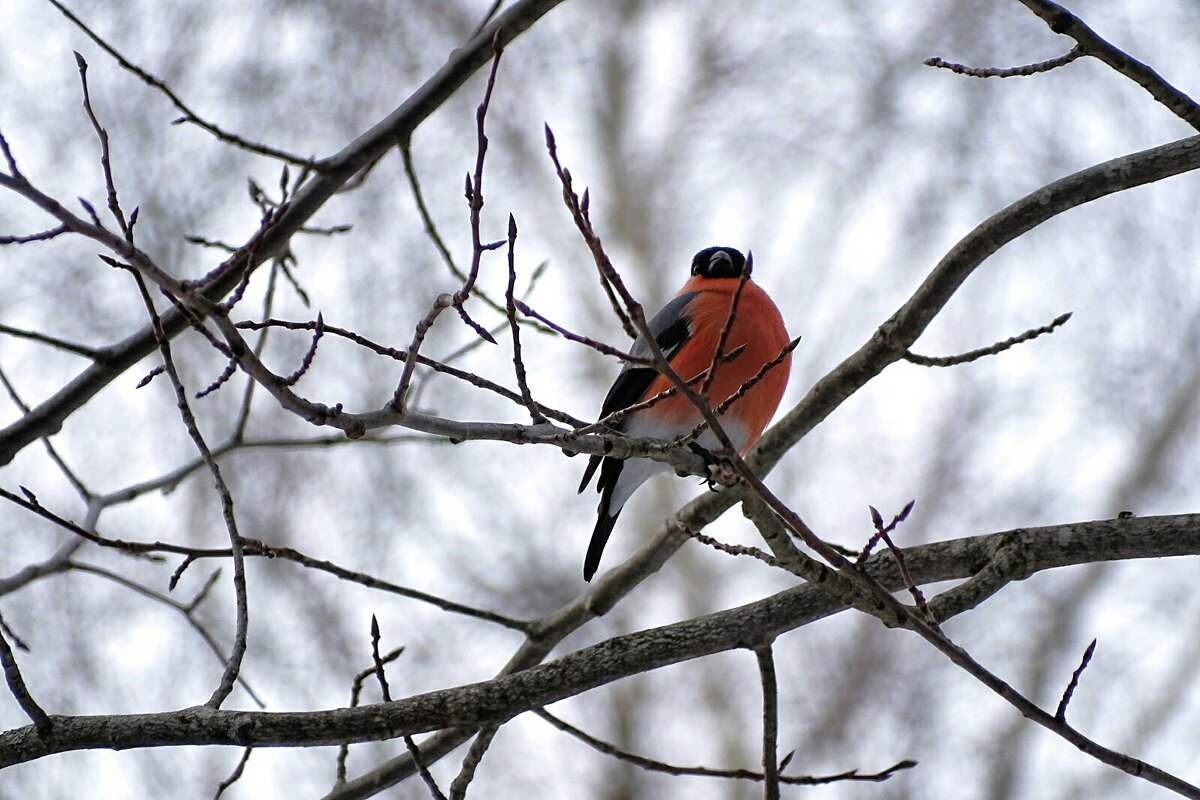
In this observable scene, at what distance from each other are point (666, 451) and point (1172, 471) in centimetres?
593

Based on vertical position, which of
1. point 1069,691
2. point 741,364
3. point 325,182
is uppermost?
point 741,364

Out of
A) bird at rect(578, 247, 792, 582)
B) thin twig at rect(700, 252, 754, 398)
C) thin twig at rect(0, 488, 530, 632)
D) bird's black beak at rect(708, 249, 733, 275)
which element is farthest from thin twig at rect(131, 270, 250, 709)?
bird's black beak at rect(708, 249, 733, 275)

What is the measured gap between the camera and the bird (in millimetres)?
3623

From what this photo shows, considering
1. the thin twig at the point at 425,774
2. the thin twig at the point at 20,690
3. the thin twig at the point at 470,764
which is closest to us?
the thin twig at the point at 20,690

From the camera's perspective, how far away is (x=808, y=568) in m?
2.00

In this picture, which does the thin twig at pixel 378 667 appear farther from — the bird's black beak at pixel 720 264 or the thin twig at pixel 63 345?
the bird's black beak at pixel 720 264

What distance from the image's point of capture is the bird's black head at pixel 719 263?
14.8 feet

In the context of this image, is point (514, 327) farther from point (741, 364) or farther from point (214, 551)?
point (741, 364)

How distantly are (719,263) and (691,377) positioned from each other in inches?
41.4

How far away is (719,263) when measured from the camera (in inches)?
177

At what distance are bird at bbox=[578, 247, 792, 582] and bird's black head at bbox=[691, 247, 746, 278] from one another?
38 cm

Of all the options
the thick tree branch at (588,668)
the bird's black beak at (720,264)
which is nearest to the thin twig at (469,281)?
the thick tree branch at (588,668)

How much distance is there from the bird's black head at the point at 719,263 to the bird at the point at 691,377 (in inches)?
15.0

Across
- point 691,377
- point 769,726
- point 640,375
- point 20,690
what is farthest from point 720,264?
point 20,690
